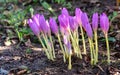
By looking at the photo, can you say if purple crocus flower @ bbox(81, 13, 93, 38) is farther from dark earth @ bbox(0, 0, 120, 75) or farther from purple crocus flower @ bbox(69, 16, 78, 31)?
dark earth @ bbox(0, 0, 120, 75)

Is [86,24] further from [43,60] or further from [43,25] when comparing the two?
[43,60]

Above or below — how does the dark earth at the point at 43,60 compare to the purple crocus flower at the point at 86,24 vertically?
below

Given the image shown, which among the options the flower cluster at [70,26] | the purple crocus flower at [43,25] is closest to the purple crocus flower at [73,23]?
the flower cluster at [70,26]

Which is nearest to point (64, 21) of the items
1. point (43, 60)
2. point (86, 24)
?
point (86, 24)

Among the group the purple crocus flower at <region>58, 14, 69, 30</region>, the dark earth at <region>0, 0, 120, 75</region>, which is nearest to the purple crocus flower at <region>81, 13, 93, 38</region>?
the purple crocus flower at <region>58, 14, 69, 30</region>

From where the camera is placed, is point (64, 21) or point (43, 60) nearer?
point (64, 21)

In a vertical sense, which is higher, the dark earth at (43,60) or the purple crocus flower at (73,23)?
the purple crocus flower at (73,23)

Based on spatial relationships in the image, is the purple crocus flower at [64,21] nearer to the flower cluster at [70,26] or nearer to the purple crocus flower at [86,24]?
the flower cluster at [70,26]

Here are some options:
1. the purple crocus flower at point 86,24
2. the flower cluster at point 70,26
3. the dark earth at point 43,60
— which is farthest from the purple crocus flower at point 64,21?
the dark earth at point 43,60

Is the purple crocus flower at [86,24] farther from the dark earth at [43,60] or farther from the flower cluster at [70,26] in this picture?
the dark earth at [43,60]

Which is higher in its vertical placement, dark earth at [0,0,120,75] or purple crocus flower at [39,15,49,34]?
purple crocus flower at [39,15,49,34]

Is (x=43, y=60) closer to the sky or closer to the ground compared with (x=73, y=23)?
closer to the ground
